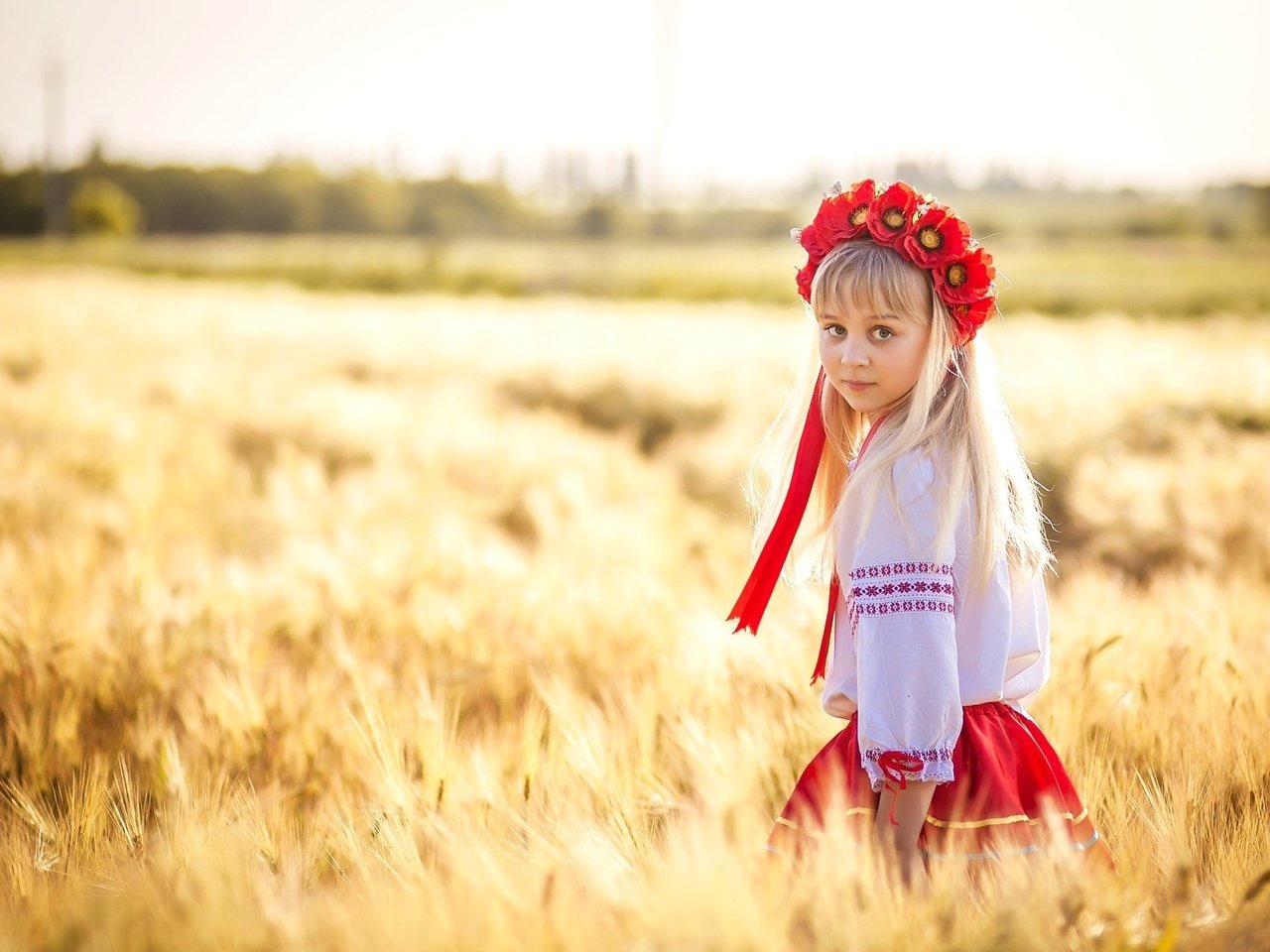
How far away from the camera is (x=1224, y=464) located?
5.07m

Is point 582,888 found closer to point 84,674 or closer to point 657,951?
point 657,951

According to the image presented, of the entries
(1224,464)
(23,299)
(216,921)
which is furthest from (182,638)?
(23,299)

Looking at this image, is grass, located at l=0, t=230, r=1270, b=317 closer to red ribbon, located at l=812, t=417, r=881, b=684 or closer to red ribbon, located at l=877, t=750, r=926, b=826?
red ribbon, located at l=812, t=417, r=881, b=684

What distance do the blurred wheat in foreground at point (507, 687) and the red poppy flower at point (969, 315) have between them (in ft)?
1.07

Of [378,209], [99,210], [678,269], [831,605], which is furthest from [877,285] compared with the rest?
[99,210]

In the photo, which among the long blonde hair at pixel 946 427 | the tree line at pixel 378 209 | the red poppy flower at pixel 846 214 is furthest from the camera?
the tree line at pixel 378 209

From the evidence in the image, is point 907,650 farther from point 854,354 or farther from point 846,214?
point 846,214

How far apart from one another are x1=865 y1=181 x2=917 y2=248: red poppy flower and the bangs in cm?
3

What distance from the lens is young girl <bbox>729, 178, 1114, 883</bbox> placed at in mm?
1639

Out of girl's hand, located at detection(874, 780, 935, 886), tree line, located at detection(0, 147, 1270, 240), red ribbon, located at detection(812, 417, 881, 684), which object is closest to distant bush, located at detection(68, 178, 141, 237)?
tree line, located at detection(0, 147, 1270, 240)

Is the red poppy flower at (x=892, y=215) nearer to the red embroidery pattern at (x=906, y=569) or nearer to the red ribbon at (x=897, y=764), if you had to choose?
the red embroidery pattern at (x=906, y=569)

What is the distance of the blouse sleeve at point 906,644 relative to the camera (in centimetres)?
161

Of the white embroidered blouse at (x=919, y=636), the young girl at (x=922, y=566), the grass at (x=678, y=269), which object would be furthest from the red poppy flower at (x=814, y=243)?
the grass at (x=678, y=269)

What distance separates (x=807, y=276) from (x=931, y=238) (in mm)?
272
